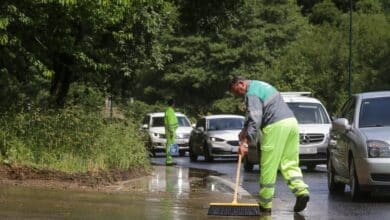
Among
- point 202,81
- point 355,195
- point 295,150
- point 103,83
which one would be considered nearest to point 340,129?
point 355,195

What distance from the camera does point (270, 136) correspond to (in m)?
10.4

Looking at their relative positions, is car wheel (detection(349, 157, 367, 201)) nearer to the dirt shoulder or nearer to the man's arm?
the man's arm

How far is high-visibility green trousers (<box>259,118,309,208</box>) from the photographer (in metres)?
10.3

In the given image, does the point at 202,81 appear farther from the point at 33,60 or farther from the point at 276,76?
the point at 33,60

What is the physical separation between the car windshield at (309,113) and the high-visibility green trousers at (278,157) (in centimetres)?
997

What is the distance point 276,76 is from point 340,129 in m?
49.7

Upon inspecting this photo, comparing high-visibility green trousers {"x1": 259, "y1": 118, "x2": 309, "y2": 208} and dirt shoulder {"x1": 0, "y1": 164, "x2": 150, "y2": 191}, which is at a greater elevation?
high-visibility green trousers {"x1": 259, "y1": 118, "x2": 309, "y2": 208}

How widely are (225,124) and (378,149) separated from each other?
15570mm

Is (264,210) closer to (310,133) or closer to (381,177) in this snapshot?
(381,177)

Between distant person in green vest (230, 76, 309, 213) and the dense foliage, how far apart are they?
458 cm

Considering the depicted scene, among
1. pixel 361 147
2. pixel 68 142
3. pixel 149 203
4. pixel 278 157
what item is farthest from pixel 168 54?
pixel 278 157

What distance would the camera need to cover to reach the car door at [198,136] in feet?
89.7

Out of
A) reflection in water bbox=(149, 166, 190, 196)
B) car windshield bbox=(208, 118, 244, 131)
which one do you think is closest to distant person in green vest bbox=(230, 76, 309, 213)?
reflection in water bbox=(149, 166, 190, 196)

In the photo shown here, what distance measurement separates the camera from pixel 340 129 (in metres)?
12.6
